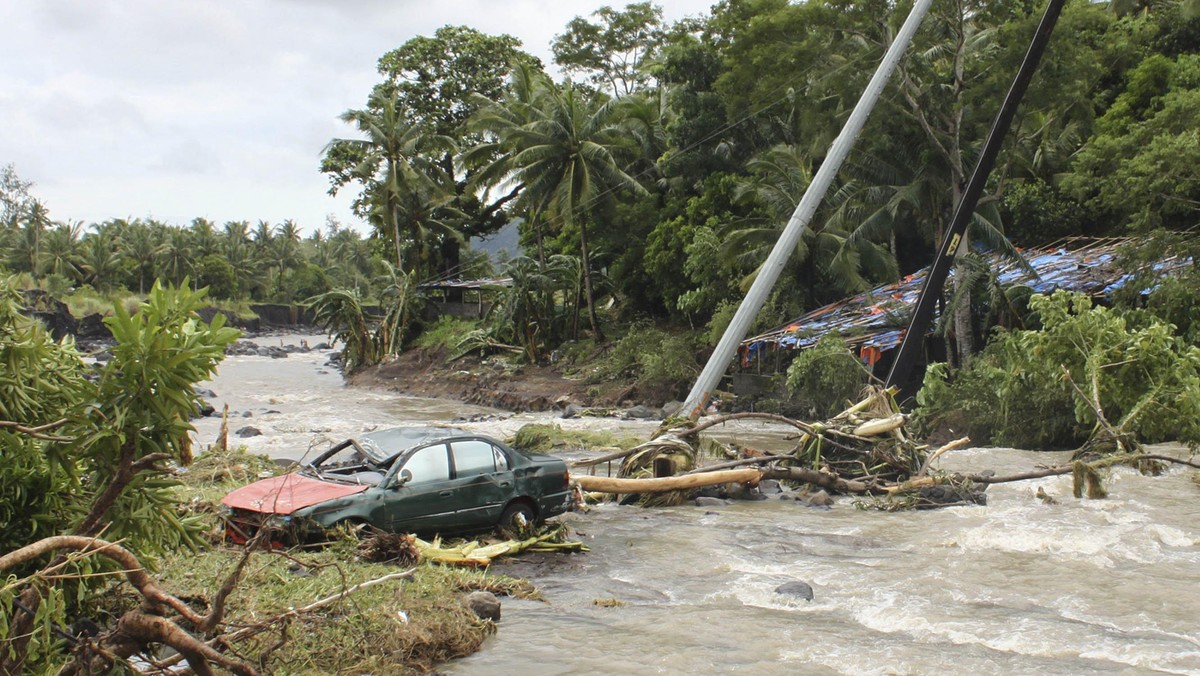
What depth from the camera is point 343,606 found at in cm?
711

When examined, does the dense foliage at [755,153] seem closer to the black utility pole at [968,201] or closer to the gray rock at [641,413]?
the gray rock at [641,413]

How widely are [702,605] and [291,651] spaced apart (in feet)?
13.6

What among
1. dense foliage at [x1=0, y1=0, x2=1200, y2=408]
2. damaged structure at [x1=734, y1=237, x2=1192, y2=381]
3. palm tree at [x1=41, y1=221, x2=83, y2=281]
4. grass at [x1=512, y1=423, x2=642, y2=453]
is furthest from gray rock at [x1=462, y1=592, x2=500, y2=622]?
palm tree at [x1=41, y1=221, x2=83, y2=281]

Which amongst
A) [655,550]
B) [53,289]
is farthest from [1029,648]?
[53,289]

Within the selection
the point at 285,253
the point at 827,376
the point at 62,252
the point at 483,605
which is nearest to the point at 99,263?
the point at 62,252

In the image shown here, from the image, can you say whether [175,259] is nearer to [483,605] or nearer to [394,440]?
[394,440]

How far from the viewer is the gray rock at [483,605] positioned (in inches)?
325

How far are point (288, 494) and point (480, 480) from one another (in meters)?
2.04

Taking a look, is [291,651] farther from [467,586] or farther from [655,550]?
[655,550]

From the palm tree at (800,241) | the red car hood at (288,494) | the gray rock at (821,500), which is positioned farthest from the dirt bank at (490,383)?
the red car hood at (288,494)

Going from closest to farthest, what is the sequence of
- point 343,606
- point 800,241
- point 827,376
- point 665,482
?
point 343,606 → point 665,482 → point 827,376 → point 800,241

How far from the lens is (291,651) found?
6531 mm

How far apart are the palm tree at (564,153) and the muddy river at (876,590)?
22.9m

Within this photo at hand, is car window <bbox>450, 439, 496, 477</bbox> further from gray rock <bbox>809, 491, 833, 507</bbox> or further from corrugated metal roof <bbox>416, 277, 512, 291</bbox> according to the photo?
corrugated metal roof <bbox>416, 277, 512, 291</bbox>
